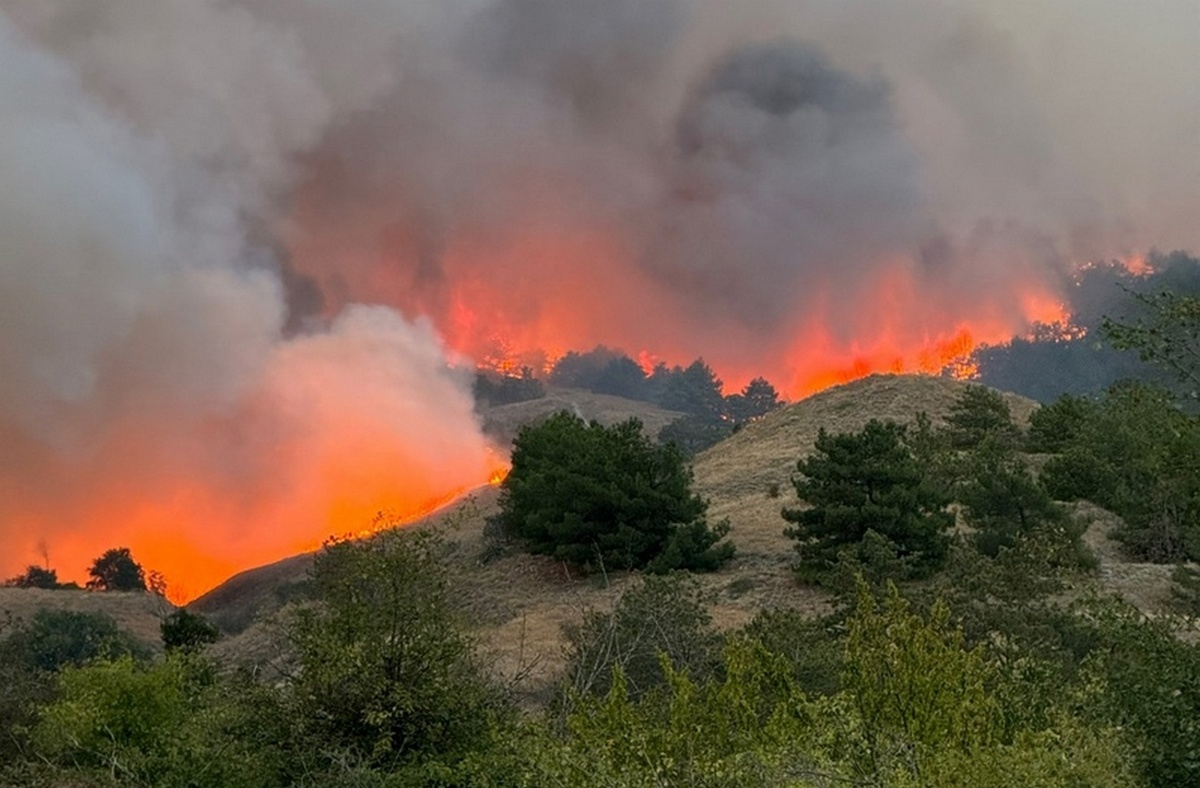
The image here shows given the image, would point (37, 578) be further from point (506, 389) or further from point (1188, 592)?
point (506, 389)

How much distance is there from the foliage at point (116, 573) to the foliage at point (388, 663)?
70.8 meters

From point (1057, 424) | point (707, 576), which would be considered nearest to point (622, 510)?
point (707, 576)

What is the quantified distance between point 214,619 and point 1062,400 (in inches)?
2259

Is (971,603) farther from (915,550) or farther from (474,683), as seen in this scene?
(915,550)

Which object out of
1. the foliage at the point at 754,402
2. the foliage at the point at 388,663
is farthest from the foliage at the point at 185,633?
the foliage at the point at 754,402

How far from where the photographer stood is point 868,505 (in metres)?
37.9

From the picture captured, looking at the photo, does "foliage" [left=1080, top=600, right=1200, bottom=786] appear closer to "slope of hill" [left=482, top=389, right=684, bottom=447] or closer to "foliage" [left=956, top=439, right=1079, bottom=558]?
"foliage" [left=956, top=439, right=1079, bottom=558]

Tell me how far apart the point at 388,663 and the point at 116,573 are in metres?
74.3

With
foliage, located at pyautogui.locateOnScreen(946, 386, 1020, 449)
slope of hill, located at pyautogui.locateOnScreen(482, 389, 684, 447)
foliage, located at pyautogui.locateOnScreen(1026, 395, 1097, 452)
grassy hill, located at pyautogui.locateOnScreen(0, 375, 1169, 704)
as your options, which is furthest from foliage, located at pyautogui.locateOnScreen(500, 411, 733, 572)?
slope of hill, located at pyautogui.locateOnScreen(482, 389, 684, 447)

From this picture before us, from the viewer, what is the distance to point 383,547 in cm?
1708

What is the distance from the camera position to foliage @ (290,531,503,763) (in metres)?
15.6

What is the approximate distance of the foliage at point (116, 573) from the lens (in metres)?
80.0

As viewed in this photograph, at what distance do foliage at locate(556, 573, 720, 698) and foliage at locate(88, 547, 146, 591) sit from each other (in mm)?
64360

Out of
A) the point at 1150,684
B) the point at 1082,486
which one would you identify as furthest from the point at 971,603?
the point at 1082,486
